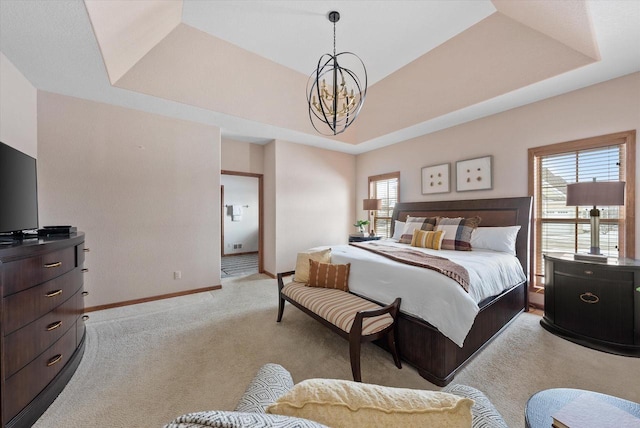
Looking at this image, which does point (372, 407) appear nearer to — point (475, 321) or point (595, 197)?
point (475, 321)

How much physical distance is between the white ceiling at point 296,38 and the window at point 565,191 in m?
0.71

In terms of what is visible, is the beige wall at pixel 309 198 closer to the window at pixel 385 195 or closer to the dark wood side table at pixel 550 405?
the window at pixel 385 195

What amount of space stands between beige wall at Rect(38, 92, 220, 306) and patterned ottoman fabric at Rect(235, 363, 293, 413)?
3.25 metres

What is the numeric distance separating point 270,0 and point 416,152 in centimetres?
323

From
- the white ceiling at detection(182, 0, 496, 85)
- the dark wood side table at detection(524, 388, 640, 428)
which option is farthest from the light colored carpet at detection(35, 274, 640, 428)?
the white ceiling at detection(182, 0, 496, 85)

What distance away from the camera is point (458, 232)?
3.38 metres

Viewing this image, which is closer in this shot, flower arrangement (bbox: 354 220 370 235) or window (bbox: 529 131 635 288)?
window (bbox: 529 131 635 288)

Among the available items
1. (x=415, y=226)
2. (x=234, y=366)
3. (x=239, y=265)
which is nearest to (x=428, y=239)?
(x=415, y=226)

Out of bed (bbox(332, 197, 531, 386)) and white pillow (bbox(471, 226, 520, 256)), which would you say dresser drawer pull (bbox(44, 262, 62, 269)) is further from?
white pillow (bbox(471, 226, 520, 256))

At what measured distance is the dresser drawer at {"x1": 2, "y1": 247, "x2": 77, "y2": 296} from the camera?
4.62ft

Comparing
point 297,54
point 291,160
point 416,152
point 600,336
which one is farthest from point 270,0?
point 600,336

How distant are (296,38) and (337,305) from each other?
3.35 meters

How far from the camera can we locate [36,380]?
1566 millimetres

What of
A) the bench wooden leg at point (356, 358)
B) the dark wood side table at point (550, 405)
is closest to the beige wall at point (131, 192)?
the bench wooden leg at point (356, 358)
